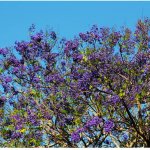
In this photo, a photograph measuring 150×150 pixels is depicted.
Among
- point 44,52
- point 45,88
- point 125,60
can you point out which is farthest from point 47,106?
point 125,60

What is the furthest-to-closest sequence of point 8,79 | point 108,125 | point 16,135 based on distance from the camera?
point 8,79 < point 16,135 < point 108,125

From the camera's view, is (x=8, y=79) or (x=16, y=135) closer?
(x=16, y=135)

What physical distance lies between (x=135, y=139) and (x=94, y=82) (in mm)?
2871

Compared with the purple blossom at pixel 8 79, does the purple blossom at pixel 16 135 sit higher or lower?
lower

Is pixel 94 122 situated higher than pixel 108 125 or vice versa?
pixel 94 122

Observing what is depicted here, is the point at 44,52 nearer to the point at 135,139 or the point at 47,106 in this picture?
the point at 47,106

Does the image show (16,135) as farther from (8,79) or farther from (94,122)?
(94,122)

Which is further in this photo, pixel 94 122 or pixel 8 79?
pixel 8 79

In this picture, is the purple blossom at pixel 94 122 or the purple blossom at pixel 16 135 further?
the purple blossom at pixel 16 135

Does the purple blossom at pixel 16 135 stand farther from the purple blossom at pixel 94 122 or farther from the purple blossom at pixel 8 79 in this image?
the purple blossom at pixel 94 122

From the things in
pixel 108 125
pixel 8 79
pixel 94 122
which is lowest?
pixel 108 125

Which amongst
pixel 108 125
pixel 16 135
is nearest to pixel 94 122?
pixel 108 125

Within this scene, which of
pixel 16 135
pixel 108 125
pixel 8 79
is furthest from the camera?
pixel 8 79

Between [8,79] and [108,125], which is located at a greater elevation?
[8,79]
